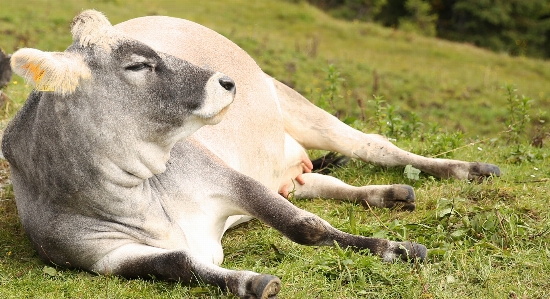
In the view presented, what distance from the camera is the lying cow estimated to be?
13.2 ft

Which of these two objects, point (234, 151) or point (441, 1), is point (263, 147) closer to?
point (234, 151)

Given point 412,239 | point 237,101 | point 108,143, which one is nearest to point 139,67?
point 108,143

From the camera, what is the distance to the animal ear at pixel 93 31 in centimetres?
408

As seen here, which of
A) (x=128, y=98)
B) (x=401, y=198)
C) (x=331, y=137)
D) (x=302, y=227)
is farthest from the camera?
(x=331, y=137)

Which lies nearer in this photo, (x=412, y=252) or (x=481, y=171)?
(x=412, y=252)

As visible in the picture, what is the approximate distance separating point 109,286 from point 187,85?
119cm

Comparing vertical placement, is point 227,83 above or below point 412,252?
above

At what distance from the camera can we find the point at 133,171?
4.13 meters

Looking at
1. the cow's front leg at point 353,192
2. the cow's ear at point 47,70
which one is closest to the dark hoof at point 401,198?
the cow's front leg at point 353,192

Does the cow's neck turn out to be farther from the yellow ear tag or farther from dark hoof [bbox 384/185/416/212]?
dark hoof [bbox 384/185/416/212]

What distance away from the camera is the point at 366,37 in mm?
21609

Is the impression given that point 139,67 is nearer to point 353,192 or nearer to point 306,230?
point 306,230

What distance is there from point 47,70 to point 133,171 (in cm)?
71

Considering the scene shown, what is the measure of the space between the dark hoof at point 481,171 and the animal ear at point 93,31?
3173mm
